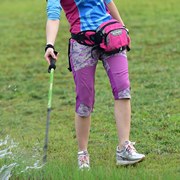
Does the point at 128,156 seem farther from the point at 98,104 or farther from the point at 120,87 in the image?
the point at 98,104

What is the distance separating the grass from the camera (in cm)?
585

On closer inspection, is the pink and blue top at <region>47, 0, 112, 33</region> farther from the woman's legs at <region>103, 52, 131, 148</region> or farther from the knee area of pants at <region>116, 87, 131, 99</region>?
the knee area of pants at <region>116, 87, 131, 99</region>

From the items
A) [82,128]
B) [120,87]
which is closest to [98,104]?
[82,128]

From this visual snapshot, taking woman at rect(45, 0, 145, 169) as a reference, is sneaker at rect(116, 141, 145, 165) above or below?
below

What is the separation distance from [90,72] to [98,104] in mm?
3187

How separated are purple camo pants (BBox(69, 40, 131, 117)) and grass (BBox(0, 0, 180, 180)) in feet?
1.95

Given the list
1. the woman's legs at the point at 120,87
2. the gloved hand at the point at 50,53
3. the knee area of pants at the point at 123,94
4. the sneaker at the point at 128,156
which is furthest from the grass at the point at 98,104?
the gloved hand at the point at 50,53

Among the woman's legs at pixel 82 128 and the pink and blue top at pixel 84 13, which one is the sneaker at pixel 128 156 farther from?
the pink and blue top at pixel 84 13

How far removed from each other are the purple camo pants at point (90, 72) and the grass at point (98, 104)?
594 mm

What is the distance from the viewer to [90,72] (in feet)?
19.7

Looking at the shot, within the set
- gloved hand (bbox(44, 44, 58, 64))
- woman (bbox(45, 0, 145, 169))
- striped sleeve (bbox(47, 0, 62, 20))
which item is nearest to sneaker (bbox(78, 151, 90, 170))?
woman (bbox(45, 0, 145, 169))

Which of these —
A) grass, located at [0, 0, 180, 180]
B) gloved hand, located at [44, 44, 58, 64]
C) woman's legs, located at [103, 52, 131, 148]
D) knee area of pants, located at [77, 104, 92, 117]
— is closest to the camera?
gloved hand, located at [44, 44, 58, 64]

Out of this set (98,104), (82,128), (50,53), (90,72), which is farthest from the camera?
(98,104)

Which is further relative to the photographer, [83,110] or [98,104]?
[98,104]
